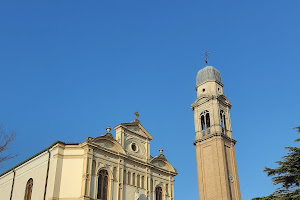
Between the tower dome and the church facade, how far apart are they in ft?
63.6

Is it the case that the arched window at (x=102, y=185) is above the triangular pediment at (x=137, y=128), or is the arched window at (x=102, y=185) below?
below

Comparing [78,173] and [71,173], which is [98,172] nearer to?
[78,173]

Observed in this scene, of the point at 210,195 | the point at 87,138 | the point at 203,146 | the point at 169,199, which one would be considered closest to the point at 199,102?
the point at 203,146

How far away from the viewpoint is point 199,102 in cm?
5181

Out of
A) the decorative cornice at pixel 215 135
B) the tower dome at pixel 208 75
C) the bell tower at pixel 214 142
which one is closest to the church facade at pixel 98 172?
the bell tower at pixel 214 142

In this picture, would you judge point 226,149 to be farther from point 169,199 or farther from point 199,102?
point 169,199

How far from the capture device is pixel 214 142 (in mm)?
47125

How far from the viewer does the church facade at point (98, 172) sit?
92.5 feet

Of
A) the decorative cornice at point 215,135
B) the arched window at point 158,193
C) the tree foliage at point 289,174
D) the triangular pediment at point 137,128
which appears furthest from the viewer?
the decorative cornice at point 215,135

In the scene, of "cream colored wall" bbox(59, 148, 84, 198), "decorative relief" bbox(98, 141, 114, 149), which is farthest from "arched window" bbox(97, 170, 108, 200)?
"decorative relief" bbox(98, 141, 114, 149)

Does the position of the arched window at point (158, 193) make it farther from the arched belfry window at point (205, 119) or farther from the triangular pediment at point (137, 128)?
the arched belfry window at point (205, 119)

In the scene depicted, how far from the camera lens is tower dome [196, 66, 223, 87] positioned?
2079 inches

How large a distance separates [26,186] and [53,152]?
486 centimetres

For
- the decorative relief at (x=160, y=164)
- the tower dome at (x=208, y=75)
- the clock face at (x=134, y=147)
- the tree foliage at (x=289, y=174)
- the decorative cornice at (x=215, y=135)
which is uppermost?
the tower dome at (x=208, y=75)
